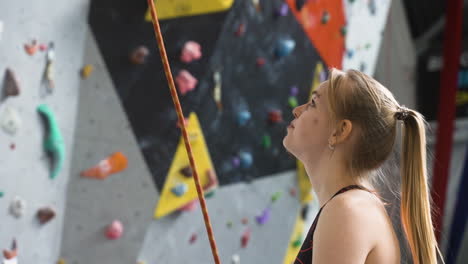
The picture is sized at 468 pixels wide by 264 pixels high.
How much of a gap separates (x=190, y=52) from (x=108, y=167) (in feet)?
1.46

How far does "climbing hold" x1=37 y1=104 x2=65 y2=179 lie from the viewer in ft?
5.92

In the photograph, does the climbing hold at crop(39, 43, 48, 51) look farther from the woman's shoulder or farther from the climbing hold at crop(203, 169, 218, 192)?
the woman's shoulder

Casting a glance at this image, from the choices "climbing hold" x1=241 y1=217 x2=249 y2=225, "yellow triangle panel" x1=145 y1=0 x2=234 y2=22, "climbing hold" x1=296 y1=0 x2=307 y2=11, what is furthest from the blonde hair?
"climbing hold" x1=296 y1=0 x2=307 y2=11

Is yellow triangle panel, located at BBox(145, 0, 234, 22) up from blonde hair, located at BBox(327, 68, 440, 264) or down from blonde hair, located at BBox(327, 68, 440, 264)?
down

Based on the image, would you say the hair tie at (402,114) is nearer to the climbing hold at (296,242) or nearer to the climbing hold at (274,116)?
the climbing hold at (274,116)

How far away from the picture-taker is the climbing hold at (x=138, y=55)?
6.61 feet

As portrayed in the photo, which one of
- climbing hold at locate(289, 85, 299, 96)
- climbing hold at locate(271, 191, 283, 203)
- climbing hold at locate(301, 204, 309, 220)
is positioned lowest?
climbing hold at locate(301, 204, 309, 220)

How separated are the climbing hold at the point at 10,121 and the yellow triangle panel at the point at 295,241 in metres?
1.46

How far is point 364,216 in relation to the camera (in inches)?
43.9

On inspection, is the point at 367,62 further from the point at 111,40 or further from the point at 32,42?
the point at 32,42

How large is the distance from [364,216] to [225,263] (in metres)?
1.46

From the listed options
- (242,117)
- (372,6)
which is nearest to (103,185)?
(242,117)

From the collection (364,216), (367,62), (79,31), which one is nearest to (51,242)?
(79,31)

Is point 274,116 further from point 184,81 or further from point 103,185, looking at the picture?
point 103,185
